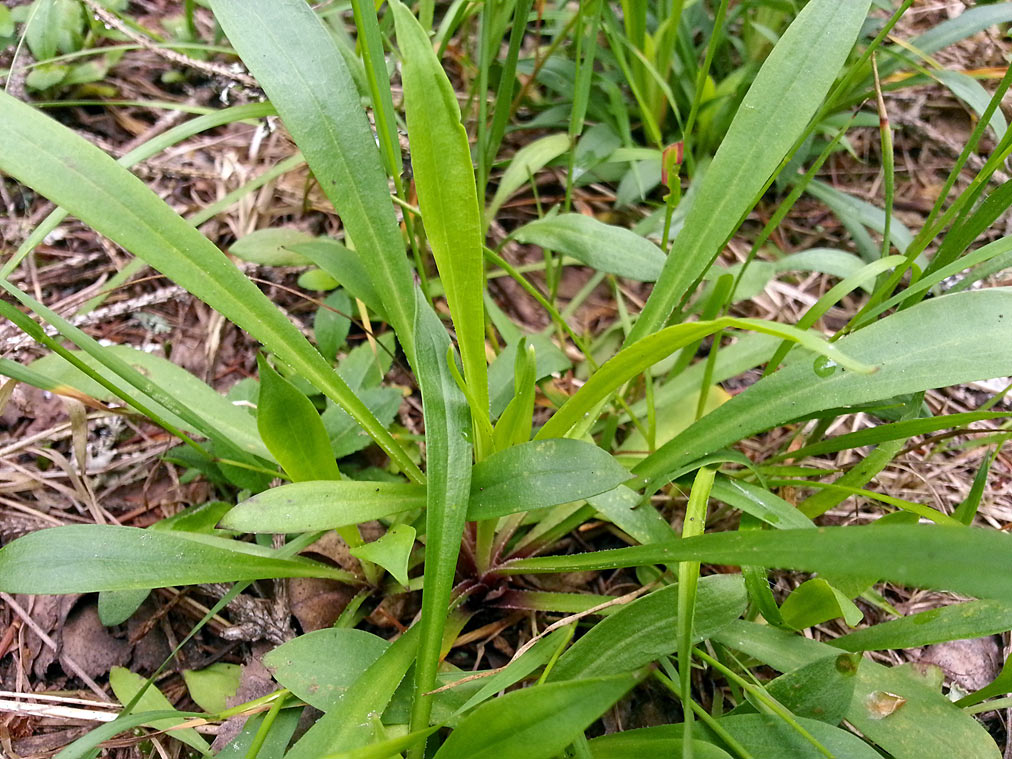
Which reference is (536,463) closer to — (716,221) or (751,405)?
(751,405)

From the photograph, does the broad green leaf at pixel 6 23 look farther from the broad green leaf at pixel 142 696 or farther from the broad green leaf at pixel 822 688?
the broad green leaf at pixel 822 688

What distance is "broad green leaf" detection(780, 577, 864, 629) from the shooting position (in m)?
0.86

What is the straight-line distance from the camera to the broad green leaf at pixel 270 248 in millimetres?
1304

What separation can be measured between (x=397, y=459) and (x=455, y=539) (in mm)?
224

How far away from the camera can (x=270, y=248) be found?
132 centimetres

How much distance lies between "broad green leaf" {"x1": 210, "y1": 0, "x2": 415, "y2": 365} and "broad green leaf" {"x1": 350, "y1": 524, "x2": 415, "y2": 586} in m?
0.25

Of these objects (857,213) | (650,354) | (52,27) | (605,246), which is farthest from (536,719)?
(52,27)

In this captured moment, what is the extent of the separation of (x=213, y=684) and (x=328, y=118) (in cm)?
84

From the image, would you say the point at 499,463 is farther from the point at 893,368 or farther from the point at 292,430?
the point at 893,368

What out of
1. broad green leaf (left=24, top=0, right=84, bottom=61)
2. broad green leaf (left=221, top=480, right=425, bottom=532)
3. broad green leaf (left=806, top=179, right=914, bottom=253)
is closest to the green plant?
broad green leaf (left=221, top=480, right=425, bottom=532)

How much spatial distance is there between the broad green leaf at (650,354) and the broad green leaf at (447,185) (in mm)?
118

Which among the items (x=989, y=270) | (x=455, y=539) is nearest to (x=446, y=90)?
(x=455, y=539)

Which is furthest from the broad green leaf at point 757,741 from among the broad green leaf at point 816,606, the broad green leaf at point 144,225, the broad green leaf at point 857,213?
the broad green leaf at point 857,213

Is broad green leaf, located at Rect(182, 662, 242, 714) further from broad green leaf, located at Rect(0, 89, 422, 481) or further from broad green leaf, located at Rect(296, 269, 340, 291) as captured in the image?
broad green leaf, located at Rect(296, 269, 340, 291)
